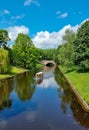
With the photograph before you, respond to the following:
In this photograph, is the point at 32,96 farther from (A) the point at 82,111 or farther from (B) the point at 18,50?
(B) the point at 18,50

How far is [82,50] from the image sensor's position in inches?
2344

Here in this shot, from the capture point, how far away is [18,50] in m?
92.6

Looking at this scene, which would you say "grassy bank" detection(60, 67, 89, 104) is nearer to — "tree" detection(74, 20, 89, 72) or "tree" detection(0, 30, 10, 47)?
"tree" detection(74, 20, 89, 72)

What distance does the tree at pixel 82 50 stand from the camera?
5776 centimetres

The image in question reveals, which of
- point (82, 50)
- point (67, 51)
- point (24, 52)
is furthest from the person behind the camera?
point (24, 52)

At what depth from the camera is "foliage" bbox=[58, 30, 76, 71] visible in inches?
Answer: 2623

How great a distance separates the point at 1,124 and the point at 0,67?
137ft

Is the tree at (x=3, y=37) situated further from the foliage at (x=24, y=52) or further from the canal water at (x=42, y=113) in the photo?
the canal water at (x=42, y=113)

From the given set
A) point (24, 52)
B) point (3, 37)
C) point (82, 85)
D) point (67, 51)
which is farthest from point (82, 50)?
point (3, 37)

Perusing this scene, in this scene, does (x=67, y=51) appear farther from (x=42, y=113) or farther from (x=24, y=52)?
(x=42, y=113)

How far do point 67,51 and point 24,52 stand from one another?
1097 inches

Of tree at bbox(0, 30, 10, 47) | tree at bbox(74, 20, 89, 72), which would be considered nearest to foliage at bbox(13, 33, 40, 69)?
tree at bbox(0, 30, 10, 47)

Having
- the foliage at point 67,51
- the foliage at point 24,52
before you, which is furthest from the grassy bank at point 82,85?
the foliage at point 24,52

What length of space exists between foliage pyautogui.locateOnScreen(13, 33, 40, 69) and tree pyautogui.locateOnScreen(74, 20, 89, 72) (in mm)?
34067
